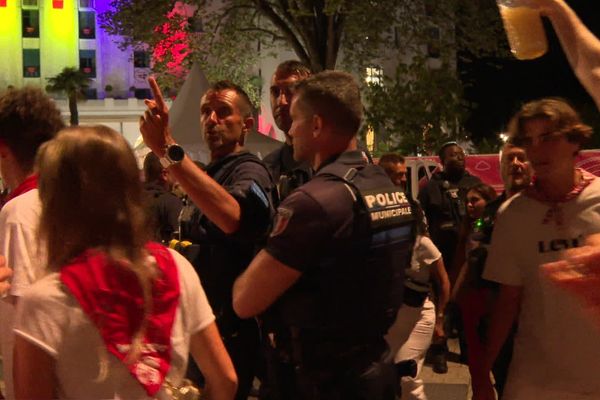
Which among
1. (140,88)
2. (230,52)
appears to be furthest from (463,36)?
(140,88)

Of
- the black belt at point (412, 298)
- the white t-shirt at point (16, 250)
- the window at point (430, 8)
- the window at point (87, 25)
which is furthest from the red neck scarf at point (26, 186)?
the window at point (87, 25)

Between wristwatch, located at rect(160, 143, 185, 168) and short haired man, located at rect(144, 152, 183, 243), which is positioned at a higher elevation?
wristwatch, located at rect(160, 143, 185, 168)

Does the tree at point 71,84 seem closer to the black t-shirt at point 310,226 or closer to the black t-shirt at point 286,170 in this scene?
the black t-shirt at point 286,170

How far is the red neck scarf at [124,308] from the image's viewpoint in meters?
2.12

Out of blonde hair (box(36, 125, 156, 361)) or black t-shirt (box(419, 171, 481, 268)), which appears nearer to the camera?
blonde hair (box(36, 125, 156, 361))

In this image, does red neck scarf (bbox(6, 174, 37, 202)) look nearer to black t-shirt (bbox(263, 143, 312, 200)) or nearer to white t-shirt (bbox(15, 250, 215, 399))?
white t-shirt (bbox(15, 250, 215, 399))

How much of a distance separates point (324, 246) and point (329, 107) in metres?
0.58

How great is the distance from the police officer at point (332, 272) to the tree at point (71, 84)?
56.2 metres

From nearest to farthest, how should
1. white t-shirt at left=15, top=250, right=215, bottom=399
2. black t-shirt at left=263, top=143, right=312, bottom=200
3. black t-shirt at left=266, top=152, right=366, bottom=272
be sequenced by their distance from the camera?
white t-shirt at left=15, top=250, right=215, bottom=399
black t-shirt at left=266, top=152, right=366, bottom=272
black t-shirt at left=263, top=143, right=312, bottom=200

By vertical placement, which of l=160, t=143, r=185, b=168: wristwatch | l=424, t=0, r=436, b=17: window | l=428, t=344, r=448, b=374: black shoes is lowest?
l=428, t=344, r=448, b=374: black shoes

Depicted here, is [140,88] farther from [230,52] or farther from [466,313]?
[466,313]

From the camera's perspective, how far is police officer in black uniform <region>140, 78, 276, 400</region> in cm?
367

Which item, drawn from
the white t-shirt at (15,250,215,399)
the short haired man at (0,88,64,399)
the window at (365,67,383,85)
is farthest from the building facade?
the white t-shirt at (15,250,215,399)

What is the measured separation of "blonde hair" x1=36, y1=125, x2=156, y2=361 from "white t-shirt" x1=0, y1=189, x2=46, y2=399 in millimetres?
496
